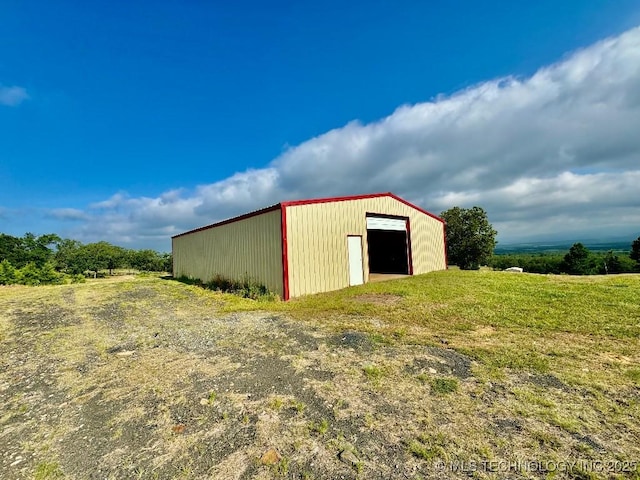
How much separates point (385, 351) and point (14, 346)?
319 inches

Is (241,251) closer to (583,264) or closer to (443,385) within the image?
(443,385)

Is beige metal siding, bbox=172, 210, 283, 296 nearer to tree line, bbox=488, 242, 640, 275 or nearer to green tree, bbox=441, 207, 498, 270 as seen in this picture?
green tree, bbox=441, 207, 498, 270

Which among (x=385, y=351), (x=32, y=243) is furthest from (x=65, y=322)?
(x=32, y=243)

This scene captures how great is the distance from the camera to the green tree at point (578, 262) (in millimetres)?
46250

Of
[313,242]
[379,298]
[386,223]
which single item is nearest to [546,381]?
[379,298]

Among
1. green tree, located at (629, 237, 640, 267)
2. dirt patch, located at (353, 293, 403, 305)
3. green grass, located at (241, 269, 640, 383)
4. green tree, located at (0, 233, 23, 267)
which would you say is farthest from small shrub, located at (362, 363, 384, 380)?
green tree, located at (629, 237, 640, 267)

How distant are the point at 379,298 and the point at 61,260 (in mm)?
45379

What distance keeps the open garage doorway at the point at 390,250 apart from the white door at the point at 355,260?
11.5 ft

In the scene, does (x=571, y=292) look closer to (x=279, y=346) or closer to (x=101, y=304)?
(x=279, y=346)

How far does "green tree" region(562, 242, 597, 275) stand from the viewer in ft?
152

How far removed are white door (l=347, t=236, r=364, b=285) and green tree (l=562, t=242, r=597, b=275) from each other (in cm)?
4739

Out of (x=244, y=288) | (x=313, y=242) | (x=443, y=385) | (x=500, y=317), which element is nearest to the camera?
(x=443, y=385)

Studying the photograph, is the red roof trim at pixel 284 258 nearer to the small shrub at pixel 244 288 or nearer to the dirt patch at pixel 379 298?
the small shrub at pixel 244 288

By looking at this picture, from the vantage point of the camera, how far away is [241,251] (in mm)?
14961
